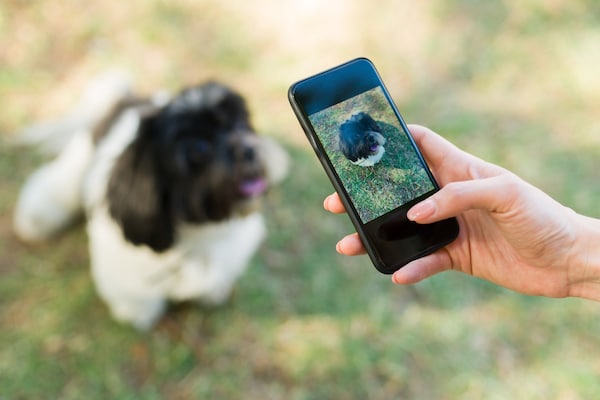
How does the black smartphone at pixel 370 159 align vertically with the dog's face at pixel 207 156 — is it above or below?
below

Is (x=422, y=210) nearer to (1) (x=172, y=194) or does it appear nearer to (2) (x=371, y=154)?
(2) (x=371, y=154)

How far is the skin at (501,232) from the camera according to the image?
3.84 feet

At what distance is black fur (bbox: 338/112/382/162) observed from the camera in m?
1.25

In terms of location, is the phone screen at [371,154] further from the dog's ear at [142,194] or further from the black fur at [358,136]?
the dog's ear at [142,194]

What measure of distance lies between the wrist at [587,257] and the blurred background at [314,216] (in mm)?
949

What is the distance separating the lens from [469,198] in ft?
3.76

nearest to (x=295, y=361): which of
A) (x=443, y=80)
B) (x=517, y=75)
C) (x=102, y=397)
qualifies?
(x=102, y=397)

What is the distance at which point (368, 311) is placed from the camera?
235 cm

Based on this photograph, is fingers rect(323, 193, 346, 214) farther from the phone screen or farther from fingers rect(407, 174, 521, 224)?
fingers rect(407, 174, 521, 224)

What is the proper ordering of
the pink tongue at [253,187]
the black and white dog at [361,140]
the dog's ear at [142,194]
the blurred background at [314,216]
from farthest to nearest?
the blurred background at [314,216] → the pink tongue at [253,187] → the dog's ear at [142,194] → the black and white dog at [361,140]

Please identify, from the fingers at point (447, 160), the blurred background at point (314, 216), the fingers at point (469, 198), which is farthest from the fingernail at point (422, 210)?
the blurred background at point (314, 216)

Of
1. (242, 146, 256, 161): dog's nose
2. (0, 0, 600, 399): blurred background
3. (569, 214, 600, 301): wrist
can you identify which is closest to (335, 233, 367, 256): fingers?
(569, 214, 600, 301): wrist

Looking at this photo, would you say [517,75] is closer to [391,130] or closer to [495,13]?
[495,13]

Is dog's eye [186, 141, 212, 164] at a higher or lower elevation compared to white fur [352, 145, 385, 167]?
higher
